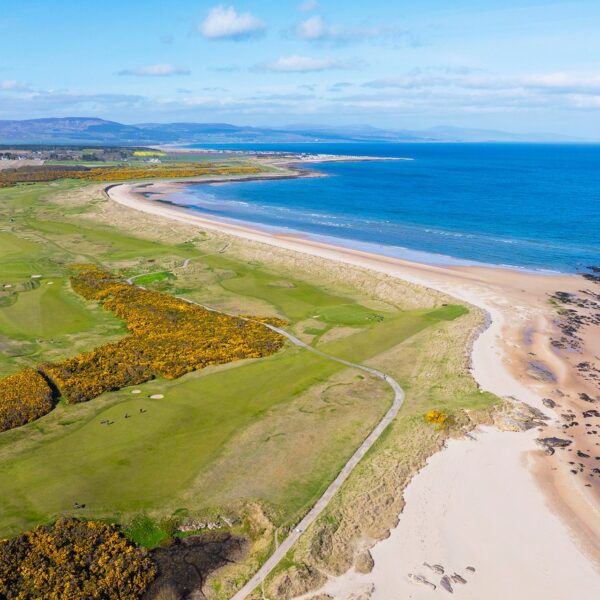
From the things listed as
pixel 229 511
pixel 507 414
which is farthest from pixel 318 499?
pixel 507 414

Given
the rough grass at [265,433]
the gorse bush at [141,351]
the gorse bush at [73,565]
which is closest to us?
the gorse bush at [73,565]

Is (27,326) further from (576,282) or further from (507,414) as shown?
(576,282)

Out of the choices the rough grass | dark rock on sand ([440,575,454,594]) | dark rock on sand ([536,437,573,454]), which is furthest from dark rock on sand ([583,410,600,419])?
dark rock on sand ([440,575,454,594])

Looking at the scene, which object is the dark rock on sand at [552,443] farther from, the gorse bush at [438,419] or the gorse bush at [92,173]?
the gorse bush at [92,173]

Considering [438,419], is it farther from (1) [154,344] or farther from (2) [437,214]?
(2) [437,214]

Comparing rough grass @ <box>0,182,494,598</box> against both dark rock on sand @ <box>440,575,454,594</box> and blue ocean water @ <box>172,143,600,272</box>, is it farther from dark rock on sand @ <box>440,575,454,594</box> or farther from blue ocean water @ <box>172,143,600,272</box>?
blue ocean water @ <box>172,143,600,272</box>

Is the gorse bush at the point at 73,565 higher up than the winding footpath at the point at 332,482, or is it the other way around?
the gorse bush at the point at 73,565

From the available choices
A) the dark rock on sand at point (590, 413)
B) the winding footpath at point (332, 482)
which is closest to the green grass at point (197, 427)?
the winding footpath at point (332, 482)
